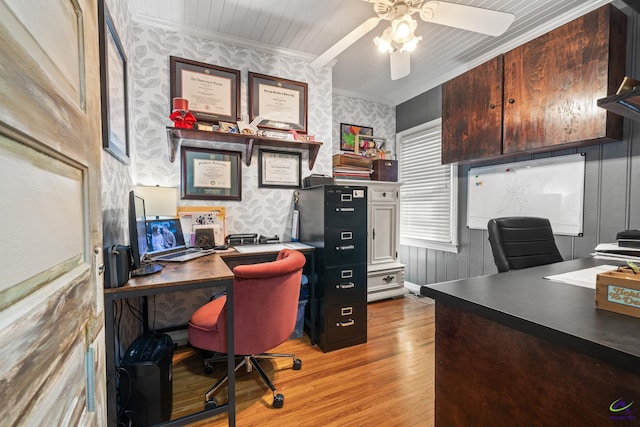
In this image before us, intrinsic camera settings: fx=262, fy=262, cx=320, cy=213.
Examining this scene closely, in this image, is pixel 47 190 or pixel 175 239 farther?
pixel 175 239

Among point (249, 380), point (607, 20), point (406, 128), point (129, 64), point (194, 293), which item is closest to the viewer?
point (607, 20)

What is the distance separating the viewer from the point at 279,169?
2633 millimetres

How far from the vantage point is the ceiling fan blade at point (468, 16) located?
139 cm

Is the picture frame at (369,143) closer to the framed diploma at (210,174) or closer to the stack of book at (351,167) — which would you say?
the stack of book at (351,167)

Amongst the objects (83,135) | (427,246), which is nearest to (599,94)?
(427,246)

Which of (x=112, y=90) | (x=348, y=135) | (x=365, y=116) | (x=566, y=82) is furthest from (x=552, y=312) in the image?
(x=365, y=116)

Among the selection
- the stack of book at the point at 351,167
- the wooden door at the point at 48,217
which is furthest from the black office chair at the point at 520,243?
the wooden door at the point at 48,217

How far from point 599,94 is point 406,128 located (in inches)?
82.0

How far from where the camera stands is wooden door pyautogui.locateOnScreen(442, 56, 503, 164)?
7.33 feet

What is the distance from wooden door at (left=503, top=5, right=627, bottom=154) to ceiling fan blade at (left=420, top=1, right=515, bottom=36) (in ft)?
2.42

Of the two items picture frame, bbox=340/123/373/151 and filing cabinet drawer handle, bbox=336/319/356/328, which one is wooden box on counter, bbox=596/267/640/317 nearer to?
filing cabinet drawer handle, bbox=336/319/356/328

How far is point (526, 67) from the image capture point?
6.66 ft

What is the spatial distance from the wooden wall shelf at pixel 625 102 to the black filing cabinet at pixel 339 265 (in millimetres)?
1409

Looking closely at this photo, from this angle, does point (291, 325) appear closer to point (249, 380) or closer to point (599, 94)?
point (249, 380)
